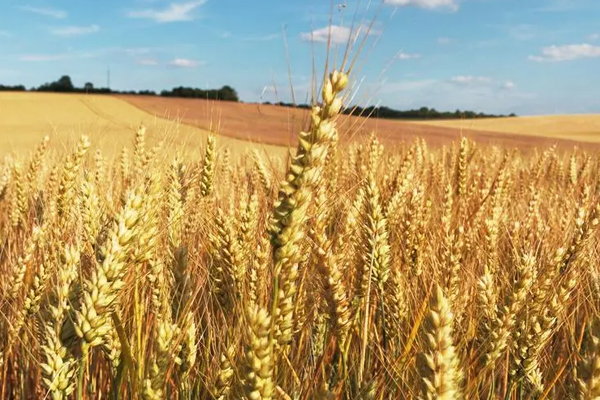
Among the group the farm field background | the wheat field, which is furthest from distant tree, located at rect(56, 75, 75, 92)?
the wheat field

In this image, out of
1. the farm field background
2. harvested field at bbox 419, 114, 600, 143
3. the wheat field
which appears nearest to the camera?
the wheat field

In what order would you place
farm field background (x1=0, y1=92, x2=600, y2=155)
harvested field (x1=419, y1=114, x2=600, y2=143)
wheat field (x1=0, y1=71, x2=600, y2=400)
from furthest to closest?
1. harvested field (x1=419, y1=114, x2=600, y2=143)
2. farm field background (x1=0, y1=92, x2=600, y2=155)
3. wheat field (x1=0, y1=71, x2=600, y2=400)

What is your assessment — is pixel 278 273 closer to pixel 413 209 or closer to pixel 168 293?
pixel 168 293

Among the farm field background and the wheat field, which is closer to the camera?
the wheat field

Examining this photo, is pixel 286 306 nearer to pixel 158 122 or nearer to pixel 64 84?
pixel 158 122

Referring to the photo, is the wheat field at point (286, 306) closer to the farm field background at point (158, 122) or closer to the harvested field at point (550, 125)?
the farm field background at point (158, 122)

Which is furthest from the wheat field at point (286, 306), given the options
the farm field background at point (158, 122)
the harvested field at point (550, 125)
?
the harvested field at point (550, 125)

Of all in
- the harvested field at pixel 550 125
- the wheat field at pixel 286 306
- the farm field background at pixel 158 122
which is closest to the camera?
the wheat field at pixel 286 306

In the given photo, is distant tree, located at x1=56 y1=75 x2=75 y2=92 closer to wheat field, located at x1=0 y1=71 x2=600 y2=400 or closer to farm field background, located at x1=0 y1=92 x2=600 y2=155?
farm field background, located at x1=0 y1=92 x2=600 y2=155

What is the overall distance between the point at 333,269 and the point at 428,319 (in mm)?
560

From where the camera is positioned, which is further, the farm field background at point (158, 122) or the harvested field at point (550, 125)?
the harvested field at point (550, 125)

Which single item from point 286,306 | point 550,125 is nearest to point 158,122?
point 286,306

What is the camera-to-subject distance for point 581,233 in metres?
1.90

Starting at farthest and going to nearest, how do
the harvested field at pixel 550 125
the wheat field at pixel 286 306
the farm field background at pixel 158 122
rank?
the harvested field at pixel 550 125
the farm field background at pixel 158 122
the wheat field at pixel 286 306
